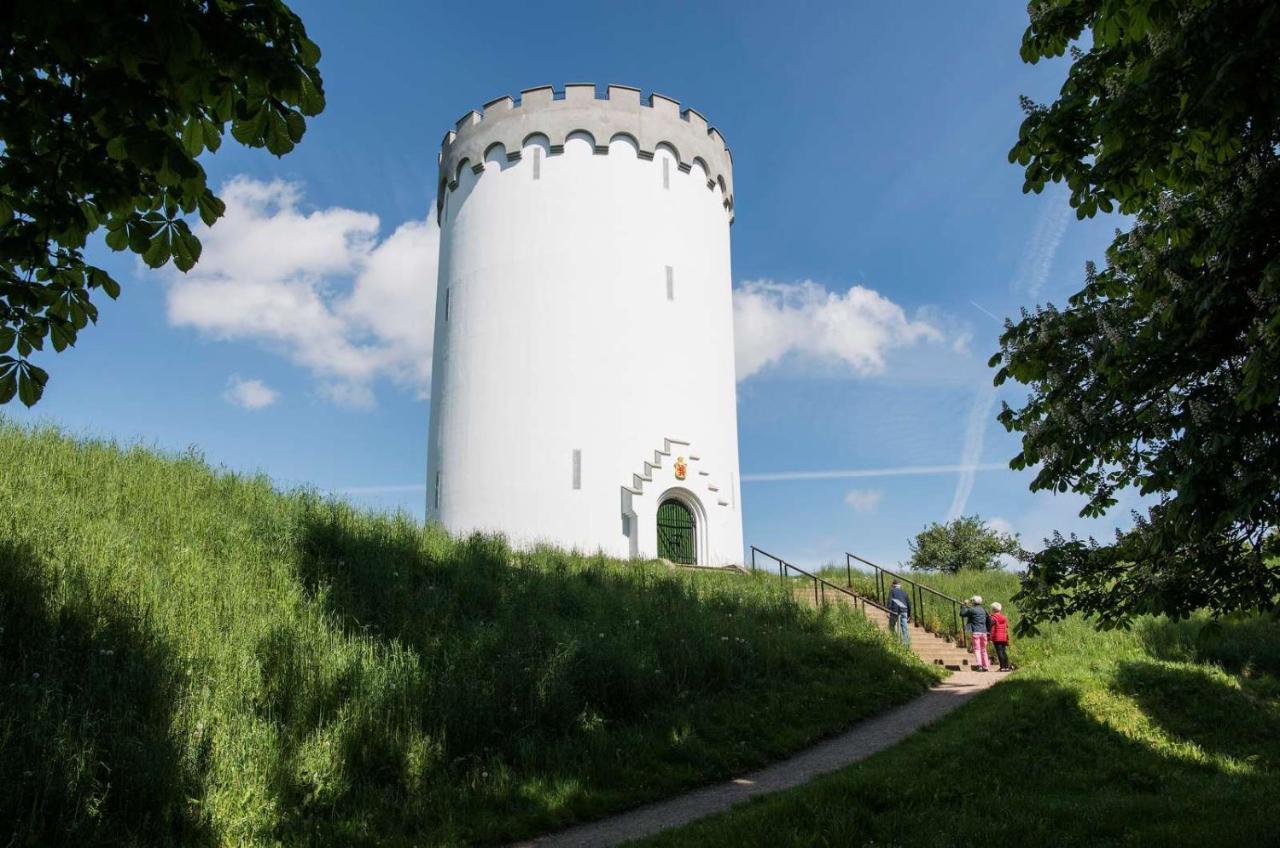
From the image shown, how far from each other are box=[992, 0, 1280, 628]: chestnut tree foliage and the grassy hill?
4.94 metres

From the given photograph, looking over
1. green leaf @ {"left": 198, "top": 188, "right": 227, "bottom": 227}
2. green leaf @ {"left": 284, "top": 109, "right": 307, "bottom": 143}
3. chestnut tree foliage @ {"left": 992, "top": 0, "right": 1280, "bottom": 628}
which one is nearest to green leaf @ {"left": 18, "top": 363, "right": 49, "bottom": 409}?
green leaf @ {"left": 198, "top": 188, "right": 227, "bottom": 227}

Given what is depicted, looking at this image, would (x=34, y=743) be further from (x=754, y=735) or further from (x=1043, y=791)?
(x=1043, y=791)

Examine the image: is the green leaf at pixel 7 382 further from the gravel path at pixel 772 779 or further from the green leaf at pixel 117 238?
the gravel path at pixel 772 779

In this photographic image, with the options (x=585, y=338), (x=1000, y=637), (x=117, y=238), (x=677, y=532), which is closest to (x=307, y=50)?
(x=117, y=238)

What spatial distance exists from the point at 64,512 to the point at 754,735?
29.0ft

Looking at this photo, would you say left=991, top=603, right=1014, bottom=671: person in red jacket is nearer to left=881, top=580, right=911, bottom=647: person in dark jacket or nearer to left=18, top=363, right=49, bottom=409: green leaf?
left=881, top=580, right=911, bottom=647: person in dark jacket

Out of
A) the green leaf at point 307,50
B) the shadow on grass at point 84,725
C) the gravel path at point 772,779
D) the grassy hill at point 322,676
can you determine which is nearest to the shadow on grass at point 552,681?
the grassy hill at point 322,676

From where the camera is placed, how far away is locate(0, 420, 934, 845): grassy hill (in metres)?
6.68

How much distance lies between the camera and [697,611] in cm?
1437

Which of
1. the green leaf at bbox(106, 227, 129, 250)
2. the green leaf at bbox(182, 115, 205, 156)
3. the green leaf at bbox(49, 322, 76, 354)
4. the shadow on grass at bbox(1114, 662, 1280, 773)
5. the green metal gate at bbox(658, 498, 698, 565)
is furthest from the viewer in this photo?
the green metal gate at bbox(658, 498, 698, 565)

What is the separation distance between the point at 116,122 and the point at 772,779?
8248 mm

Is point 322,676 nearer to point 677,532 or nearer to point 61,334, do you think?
point 61,334

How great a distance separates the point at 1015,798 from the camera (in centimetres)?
775

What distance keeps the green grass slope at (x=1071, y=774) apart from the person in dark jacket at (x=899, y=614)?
7.45 ft
